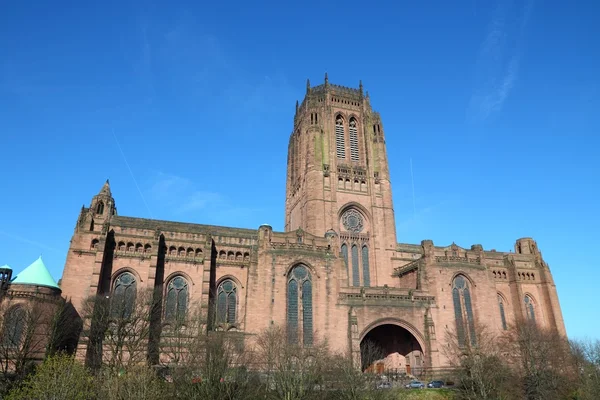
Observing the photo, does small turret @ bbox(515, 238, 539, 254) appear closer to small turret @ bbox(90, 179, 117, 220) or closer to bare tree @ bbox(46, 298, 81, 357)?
small turret @ bbox(90, 179, 117, 220)

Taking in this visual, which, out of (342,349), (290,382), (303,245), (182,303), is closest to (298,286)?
(303,245)

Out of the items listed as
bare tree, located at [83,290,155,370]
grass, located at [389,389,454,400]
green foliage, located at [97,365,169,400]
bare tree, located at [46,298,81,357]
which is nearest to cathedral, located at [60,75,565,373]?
bare tree, located at [83,290,155,370]

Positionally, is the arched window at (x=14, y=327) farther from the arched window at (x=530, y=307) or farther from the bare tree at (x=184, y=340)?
the arched window at (x=530, y=307)

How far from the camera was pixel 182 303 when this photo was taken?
48000 mm

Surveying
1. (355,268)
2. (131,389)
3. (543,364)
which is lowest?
(131,389)

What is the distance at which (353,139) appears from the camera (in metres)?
67.1

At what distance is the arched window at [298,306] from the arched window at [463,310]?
1700 centimetres

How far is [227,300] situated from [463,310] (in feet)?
87.4

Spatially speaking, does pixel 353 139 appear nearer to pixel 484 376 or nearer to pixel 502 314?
pixel 502 314

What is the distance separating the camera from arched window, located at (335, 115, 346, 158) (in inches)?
2569

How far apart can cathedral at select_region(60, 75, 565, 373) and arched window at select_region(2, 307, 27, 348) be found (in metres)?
5.14

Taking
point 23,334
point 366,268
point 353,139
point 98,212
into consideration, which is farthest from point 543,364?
point 98,212

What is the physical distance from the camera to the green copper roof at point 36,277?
41237 mm

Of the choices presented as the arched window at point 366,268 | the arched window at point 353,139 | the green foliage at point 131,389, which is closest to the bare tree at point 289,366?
the green foliage at point 131,389
